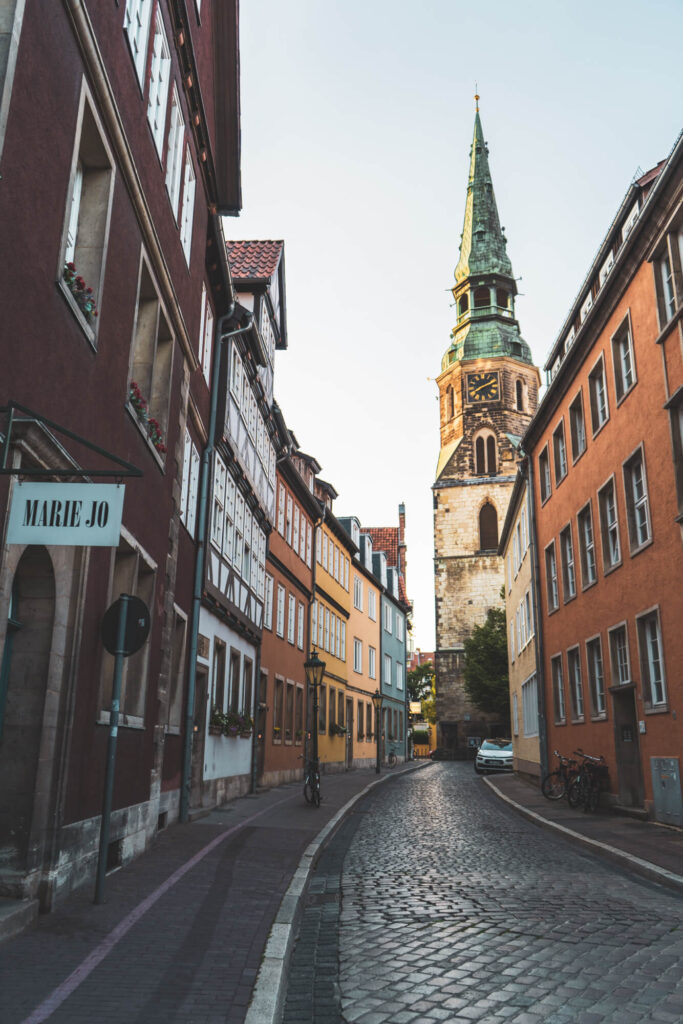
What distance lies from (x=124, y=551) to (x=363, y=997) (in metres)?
5.96

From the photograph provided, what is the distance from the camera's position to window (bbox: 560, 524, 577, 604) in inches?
880

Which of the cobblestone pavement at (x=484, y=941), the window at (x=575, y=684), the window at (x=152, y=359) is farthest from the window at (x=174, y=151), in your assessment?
the window at (x=575, y=684)

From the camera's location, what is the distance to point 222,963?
5730 millimetres

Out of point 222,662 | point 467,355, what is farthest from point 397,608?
point 222,662

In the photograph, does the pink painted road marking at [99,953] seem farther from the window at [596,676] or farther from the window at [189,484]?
the window at [596,676]

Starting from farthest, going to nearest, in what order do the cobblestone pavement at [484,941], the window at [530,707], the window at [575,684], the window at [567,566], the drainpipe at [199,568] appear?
the window at [530,707] < the window at [567,566] < the window at [575,684] < the drainpipe at [199,568] < the cobblestone pavement at [484,941]

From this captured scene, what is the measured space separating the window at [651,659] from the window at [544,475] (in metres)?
8.93

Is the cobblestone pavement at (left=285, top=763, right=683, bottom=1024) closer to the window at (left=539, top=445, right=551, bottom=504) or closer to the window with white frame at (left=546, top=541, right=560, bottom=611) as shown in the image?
the window with white frame at (left=546, top=541, right=560, bottom=611)

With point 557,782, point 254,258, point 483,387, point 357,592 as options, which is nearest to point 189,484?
point 254,258

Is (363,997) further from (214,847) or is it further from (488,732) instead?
(488,732)

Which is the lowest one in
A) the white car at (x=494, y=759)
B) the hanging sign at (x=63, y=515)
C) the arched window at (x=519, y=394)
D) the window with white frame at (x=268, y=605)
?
the white car at (x=494, y=759)

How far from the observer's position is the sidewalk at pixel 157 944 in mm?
4777

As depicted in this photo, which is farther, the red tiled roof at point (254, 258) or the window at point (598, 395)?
the red tiled roof at point (254, 258)

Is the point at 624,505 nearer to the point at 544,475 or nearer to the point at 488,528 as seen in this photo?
the point at 544,475
